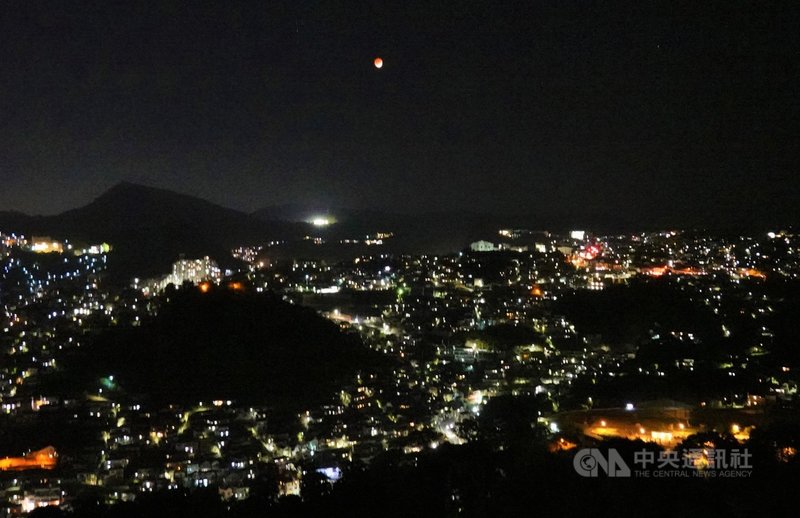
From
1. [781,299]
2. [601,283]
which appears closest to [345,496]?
[781,299]

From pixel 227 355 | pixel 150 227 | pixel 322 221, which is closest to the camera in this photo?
pixel 227 355

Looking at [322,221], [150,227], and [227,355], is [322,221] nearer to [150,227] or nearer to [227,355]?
[150,227]

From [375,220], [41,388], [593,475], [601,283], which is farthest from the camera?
[375,220]

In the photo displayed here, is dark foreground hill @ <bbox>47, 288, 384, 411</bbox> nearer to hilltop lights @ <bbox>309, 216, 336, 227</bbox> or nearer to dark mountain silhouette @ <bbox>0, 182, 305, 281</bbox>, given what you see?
dark mountain silhouette @ <bbox>0, 182, 305, 281</bbox>

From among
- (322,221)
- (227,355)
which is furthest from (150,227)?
(227,355)

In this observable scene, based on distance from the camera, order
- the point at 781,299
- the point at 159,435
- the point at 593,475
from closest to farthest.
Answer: the point at 593,475 < the point at 159,435 < the point at 781,299

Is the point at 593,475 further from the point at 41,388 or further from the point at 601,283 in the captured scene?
the point at 601,283
